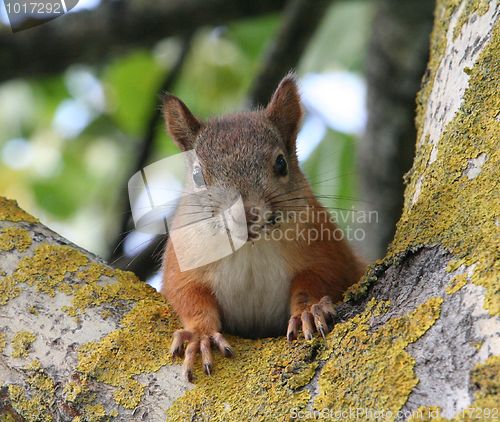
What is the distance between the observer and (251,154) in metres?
3.10

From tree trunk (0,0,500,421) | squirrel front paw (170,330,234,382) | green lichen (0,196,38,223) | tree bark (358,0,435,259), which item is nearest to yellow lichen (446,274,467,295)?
tree trunk (0,0,500,421)

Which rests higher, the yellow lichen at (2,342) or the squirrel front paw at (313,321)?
the yellow lichen at (2,342)

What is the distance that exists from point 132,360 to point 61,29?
2.65m

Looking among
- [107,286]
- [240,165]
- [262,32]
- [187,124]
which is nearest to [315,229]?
[240,165]

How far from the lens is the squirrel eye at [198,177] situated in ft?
10.2

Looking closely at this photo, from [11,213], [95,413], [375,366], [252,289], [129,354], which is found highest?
[11,213]

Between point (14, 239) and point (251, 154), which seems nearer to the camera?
point (14, 239)

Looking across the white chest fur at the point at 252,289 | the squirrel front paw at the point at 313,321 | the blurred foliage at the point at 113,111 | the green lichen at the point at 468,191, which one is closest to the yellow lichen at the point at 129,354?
the squirrel front paw at the point at 313,321

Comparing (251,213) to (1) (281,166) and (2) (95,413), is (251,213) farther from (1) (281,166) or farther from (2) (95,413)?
(2) (95,413)

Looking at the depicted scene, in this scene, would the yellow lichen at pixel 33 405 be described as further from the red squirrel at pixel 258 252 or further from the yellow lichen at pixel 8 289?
the red squirrel at pixel 258 252

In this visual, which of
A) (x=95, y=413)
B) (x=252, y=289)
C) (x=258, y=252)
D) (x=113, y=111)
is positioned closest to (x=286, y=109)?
(x=258, y=252)

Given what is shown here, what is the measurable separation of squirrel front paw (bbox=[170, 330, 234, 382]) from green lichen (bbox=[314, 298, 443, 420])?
1.38ft

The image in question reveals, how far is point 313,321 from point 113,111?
3349 millimetres

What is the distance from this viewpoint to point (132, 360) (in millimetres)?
2182
